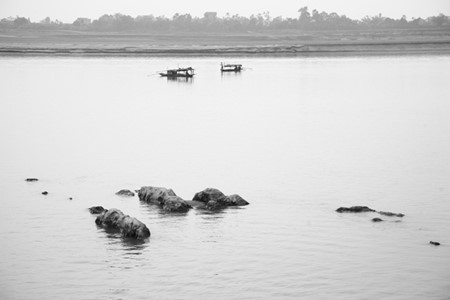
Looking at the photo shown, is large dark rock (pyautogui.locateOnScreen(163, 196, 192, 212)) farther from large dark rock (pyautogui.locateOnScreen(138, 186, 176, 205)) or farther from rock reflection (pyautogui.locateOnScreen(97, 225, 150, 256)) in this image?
rock reflection (pyautogui.locateOnScreen(97, 225, 150, 256))

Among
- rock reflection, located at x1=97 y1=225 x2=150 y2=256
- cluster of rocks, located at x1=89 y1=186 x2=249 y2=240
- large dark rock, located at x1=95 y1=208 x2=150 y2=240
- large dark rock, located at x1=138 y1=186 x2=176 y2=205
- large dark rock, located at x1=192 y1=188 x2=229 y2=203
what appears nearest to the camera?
rock reflection, located at x1=97 y1=225 x2=150 y2=256

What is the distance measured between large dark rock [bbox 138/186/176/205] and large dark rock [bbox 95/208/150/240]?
2644 mm

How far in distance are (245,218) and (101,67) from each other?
96666mm

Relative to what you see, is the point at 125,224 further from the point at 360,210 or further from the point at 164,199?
the point at 360,210

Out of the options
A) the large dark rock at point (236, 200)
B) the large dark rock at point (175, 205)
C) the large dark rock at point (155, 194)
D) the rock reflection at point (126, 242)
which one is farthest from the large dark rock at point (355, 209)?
the rock reflection at point (126, 242)

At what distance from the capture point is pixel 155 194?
25.8 m

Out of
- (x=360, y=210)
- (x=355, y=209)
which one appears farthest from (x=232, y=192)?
(x=360, y=210)

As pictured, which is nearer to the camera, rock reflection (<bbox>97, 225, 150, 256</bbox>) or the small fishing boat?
rock reflection (<bbox>97, 225, 150, 256</bbox>)

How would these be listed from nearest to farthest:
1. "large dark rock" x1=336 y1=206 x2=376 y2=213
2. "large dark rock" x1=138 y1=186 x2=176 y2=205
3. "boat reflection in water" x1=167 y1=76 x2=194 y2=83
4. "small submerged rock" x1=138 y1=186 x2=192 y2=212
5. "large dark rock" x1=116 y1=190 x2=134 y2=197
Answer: "large dark rock" x1=336 y1=206 x2=376 y2=213 < "small submerged rock" x1=138 y1=186 x2=192 y2=212 < "large dark rock" x1=138 y1=186 x2=176 y2=205 < "large dark rock" x1=116 y1=190 x2=134 y2=197 < "boat reflection in water" x1=167 y1=76 x2=194 y2=83

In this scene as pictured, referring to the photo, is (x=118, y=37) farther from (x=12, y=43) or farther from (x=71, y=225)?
(x=71, y=225)

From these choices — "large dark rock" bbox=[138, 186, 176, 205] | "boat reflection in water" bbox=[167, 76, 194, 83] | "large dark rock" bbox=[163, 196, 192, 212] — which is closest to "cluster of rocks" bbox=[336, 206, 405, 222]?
"large dark rock" bbox=[163, 196, 192, 212]

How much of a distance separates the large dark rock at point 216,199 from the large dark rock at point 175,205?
0.62 meters

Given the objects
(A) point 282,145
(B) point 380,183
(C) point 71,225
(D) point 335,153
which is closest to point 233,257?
(C) point 71,225

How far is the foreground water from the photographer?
1870 cm
